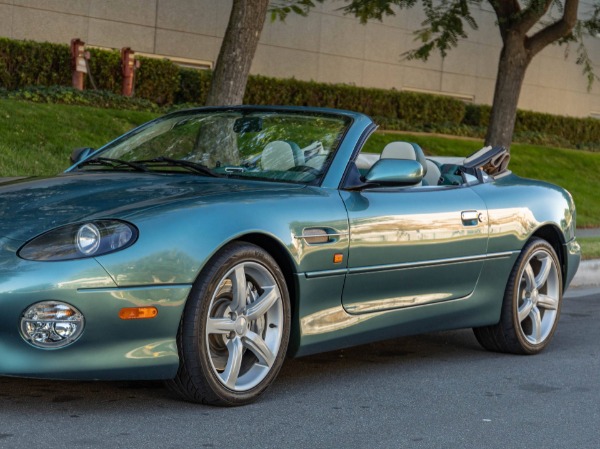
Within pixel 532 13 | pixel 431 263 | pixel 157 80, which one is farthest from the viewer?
pixel 157 80

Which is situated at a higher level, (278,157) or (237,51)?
(237,51)

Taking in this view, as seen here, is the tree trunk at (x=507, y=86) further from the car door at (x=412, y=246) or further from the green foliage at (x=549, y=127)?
the car door at (x=412, y=246)

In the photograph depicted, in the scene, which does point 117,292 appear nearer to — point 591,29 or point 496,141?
point 496,141

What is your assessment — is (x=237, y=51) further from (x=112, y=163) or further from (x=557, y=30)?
(x=557, y=30)

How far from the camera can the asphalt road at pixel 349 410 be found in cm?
446

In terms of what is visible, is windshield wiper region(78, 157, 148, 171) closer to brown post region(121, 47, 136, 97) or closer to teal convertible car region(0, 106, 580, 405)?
teal convertible car region(0, 106, 580, 405)

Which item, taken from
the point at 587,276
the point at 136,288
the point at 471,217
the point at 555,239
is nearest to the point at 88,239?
the point at 136,288

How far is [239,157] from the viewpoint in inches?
227

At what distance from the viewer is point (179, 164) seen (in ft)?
18.6

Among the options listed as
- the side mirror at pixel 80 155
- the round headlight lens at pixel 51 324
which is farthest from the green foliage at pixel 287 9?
the round headlight lens at pixel 51 324

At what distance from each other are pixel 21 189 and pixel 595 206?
15.0 metres

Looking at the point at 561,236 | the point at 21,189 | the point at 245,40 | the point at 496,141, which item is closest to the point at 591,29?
the point at 496,141

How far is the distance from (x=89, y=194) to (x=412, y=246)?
67.4 inches

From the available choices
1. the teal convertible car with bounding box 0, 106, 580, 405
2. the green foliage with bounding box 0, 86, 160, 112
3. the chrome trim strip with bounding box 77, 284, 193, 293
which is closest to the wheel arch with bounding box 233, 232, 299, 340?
the teal convertible car with bounding box 0, 106, 580, 405
